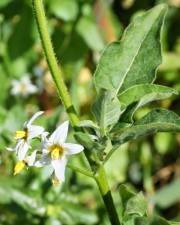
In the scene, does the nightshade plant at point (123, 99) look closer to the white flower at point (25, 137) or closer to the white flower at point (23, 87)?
the white flower at point (25, 137)

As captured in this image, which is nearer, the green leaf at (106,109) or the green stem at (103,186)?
the green leaf at (106,109)

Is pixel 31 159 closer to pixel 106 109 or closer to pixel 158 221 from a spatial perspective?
pixel 106 109

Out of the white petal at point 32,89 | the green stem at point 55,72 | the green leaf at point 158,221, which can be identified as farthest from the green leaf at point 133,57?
the white petal at point 32,89

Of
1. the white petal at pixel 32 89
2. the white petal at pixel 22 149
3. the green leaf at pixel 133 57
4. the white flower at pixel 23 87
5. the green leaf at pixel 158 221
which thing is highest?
the green leaf at pixel 133 57

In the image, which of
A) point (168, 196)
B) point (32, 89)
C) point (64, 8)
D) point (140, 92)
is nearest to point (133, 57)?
point (140, 92)

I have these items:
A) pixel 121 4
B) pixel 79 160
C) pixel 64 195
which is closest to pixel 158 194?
pixel 79 160

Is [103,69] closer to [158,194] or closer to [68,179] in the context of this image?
[68,179]

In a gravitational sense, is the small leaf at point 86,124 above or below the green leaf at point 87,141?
above
